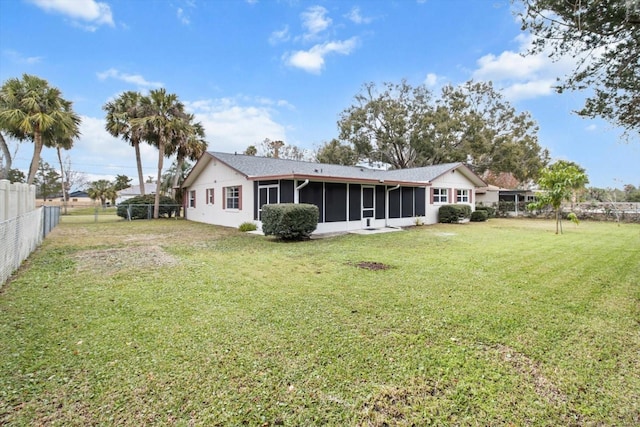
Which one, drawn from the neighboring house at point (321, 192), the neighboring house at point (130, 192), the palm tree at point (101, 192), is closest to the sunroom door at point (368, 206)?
the neighboring house at point (321, 192)

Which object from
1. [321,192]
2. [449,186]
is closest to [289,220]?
[321,192]

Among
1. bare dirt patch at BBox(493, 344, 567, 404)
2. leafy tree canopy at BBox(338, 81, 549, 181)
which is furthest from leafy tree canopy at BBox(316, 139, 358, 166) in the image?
bare dirt patch at BBox(493, 344, 567, 404)

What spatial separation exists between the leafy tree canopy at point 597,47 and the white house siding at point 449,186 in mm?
12868

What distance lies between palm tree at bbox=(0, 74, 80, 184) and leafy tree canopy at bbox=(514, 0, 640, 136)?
2034 cm

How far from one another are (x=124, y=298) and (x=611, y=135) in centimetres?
845

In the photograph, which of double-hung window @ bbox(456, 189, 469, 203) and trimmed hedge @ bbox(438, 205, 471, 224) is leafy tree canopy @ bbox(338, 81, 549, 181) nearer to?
double-hung window @ bbox(456, 189, 469, 203)

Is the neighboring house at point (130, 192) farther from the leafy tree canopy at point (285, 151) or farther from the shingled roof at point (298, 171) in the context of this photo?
the shingled roof at point (298, 171)

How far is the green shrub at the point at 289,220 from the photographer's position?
1007 centimetres

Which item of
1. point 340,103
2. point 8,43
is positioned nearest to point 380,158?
point 340,103

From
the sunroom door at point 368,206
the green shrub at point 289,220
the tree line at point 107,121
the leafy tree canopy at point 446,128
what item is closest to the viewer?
the green shrub at point 289,220

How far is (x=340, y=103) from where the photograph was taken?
107 feet

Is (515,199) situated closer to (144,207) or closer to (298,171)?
(298,171)

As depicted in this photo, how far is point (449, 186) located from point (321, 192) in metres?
10.7

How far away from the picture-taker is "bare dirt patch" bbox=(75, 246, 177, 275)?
21.6 feet
